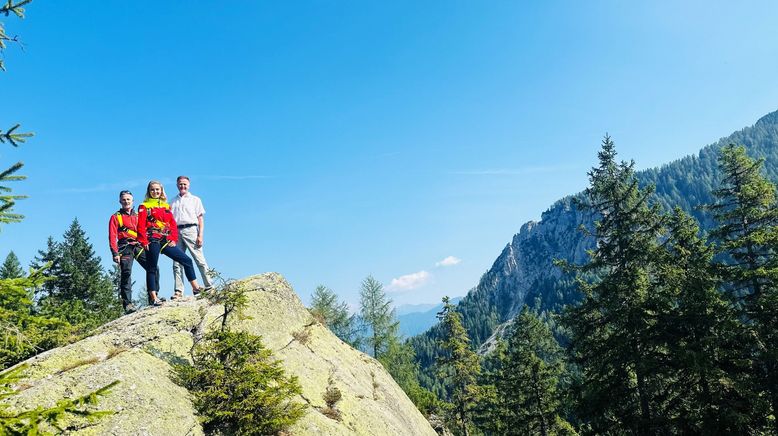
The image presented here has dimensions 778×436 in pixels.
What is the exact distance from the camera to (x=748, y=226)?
639 inches

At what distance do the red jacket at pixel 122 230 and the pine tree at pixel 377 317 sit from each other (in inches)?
1339

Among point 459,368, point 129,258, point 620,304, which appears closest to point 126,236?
point 129,258

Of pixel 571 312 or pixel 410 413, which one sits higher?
pixel 571 312

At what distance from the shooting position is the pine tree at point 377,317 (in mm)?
42281

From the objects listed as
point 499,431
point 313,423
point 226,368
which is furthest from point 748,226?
point 499,431

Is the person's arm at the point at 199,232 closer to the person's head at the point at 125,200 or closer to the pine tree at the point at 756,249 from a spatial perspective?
the person's head at the point at 125,200

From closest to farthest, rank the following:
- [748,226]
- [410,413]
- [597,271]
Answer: [410,413]
[748,226]
[597,271]

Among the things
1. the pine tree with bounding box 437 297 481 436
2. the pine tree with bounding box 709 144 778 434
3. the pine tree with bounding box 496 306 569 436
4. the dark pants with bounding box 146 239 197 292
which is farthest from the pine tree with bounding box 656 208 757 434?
the dark pants with bounding box 146 239 197 292

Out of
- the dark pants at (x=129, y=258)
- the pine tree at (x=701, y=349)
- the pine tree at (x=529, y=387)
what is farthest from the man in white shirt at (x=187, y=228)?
the pine tree at (x=529, y=387)

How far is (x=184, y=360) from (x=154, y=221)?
369 cm

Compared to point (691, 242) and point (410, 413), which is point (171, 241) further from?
point (691, 242)

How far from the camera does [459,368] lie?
91.4 feet

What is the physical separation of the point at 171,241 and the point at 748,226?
20237 mm

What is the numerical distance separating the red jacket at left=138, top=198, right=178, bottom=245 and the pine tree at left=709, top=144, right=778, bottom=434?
58.9ft
